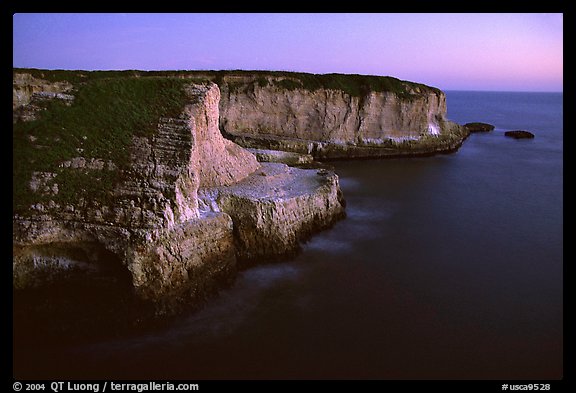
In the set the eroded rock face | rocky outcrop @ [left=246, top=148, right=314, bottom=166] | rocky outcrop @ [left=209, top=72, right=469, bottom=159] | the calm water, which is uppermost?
rocky outcrop @ [left=209, top=72, right=469, bottom=159]

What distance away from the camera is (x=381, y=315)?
1518 cm

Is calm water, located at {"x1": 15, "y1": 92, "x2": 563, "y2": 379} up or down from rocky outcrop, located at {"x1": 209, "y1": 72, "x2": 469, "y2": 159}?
down

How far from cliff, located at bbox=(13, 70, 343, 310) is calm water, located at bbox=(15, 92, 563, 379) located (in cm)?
146

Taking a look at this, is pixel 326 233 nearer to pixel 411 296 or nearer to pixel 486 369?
pixel 411 296

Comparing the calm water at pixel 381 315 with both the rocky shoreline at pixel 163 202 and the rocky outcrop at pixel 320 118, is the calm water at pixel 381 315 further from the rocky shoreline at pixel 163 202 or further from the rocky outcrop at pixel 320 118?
the rocky outcrop at pixel 320 118

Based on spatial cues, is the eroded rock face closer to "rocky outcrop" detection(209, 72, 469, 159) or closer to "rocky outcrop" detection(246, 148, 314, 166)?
"rocky outcrop" detection(246, 148, 314, 166)

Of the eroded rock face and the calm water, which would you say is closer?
the calm water

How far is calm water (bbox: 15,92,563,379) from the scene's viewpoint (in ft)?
41.5

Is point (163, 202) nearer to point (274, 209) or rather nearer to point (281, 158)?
point (274, 209)

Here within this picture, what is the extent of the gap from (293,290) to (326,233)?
19.3 ft

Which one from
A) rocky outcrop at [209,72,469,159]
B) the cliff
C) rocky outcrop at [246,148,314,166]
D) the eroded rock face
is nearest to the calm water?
the eroded rock face

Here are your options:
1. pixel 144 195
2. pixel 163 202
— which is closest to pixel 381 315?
pixel 163 202

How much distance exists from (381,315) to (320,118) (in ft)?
109

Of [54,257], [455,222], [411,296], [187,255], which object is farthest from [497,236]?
[54,257]
